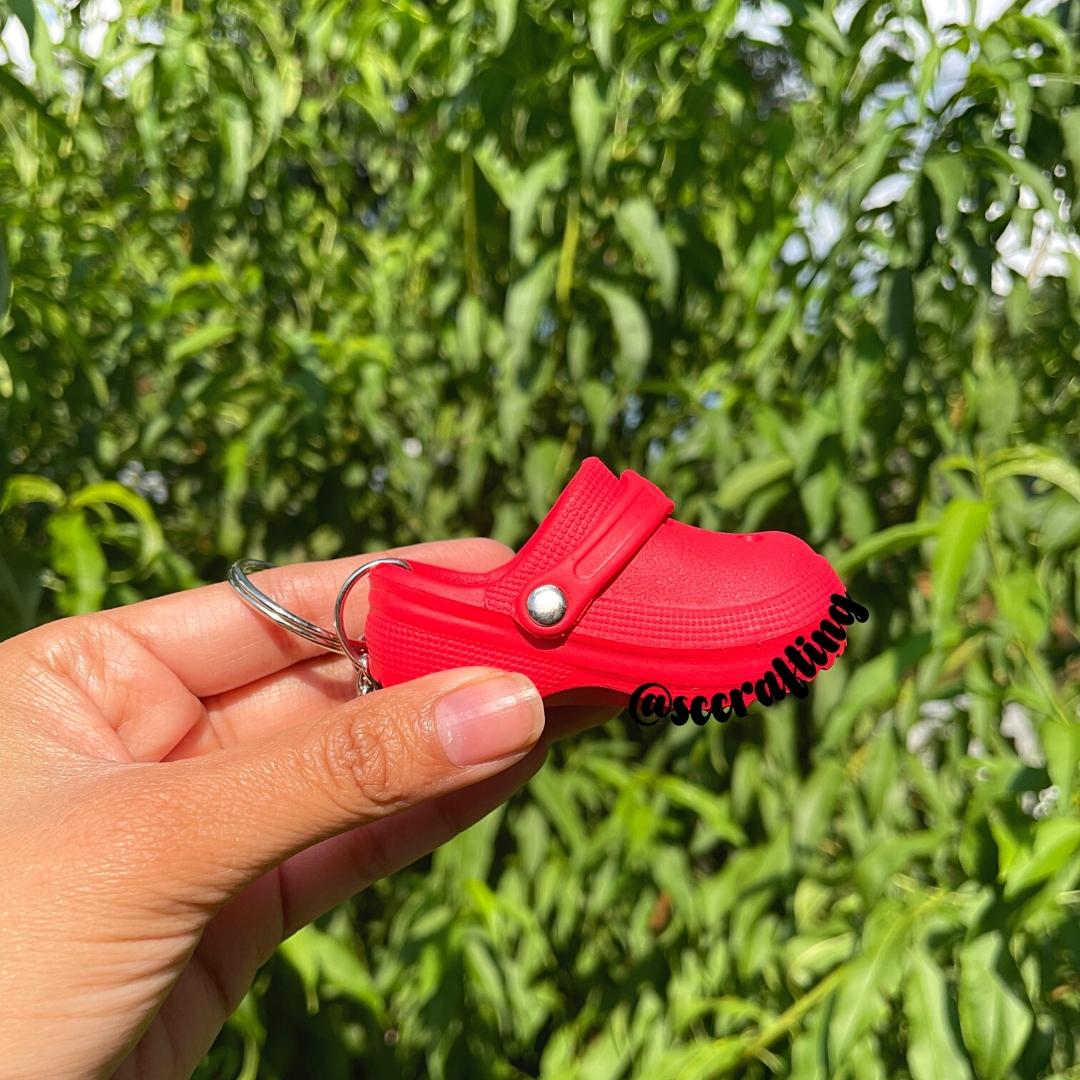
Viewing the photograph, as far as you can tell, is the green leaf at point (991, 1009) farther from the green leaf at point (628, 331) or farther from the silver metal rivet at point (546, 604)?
the green leaf at point (628, 331)

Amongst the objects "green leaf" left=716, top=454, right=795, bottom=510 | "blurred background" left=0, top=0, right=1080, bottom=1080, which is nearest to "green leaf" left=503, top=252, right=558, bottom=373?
"blurred background" left=0, top=0, right=1080, bottom=1080

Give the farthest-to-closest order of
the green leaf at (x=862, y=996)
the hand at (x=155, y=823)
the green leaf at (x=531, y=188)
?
the green leaf at (x=531, y=188) → the green leaf at (x=862, y=996) → the hand at (x=155, y=823)

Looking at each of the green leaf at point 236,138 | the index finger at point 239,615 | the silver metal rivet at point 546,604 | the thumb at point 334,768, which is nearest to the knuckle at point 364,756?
the thumb at point 334,768

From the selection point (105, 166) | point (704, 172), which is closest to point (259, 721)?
point (704, 172)

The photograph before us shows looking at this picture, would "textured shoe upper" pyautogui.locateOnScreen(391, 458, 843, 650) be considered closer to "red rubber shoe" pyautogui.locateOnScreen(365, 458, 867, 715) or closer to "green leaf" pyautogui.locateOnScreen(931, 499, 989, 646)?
"red rubber shoe" pyautogui.locateOnScreen(365, 458, 867, 715)

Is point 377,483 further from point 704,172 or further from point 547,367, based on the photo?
point 704,172

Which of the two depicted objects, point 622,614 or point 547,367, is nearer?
point 622,614
